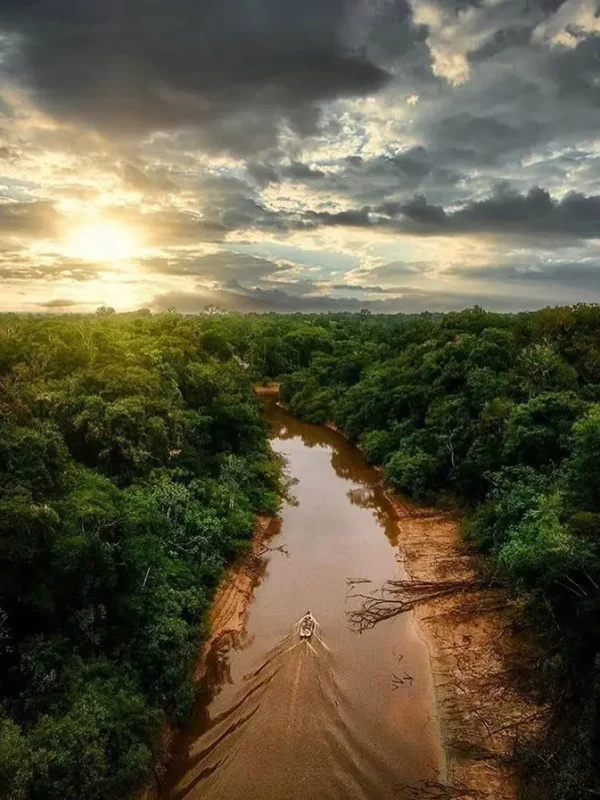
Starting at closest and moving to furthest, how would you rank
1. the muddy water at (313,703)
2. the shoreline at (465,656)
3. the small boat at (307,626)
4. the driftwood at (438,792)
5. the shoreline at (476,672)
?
the driftwood at (438,792) → the muddy water at (313,703) → the shoreline at (476,672) → the shoreline at (465,656) → the small boat at (307,626)

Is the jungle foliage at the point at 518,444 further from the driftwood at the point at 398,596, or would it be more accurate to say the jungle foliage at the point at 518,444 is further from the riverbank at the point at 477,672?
the driftwood at the point at 398,596

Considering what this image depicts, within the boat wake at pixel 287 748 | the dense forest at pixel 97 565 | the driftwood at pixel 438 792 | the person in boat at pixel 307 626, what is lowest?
the driftwood at pixel 438 792

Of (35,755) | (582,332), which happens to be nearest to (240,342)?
(582,332)

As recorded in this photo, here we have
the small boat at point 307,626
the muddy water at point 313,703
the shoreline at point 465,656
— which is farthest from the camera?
the small boat at point 307,626

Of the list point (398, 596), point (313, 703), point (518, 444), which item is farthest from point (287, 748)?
point (518, 444)

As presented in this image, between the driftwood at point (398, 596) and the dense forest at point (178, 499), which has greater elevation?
the dense forest at point (178, 499)

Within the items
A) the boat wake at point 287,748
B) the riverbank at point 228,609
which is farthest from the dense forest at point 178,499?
the boat wake at point 287,748

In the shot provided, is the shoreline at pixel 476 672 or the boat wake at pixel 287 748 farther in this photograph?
the shoreline at pixel 476 672
